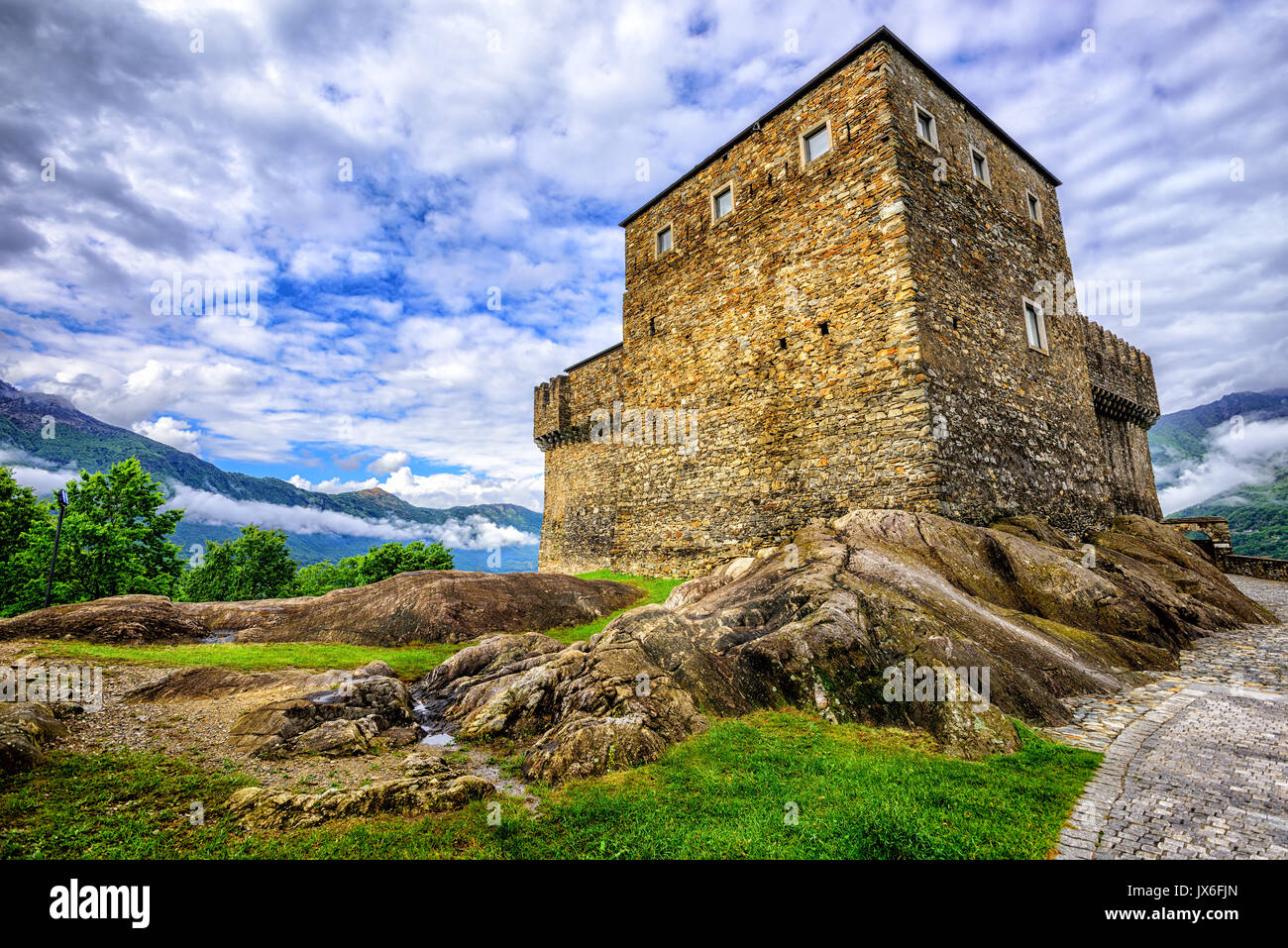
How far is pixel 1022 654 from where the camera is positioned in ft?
23.9

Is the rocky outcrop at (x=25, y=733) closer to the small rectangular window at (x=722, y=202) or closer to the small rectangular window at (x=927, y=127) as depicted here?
the small rectangular window at (x=722, y=202)

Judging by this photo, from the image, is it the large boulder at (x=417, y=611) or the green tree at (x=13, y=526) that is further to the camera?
the green tree at (x=13, y=526)

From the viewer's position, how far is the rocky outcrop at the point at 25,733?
4.74 metres

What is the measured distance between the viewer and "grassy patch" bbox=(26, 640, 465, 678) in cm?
936

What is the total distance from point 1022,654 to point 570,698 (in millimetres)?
6482

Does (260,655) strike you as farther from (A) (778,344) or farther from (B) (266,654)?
(A) (778,344)

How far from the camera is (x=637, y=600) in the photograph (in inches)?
615

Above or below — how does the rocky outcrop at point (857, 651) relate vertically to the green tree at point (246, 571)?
below

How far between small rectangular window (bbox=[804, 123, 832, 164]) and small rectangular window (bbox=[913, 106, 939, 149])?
240 centimetres

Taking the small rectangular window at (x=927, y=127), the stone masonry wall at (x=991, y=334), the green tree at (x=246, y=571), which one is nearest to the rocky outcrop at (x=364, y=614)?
the stone masonry wall at (x=991, y=334)

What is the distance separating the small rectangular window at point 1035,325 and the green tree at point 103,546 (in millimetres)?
39825

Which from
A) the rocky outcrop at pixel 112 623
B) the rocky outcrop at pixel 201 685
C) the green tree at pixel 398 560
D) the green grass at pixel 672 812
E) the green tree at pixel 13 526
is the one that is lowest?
the green grass at pixel 672 812

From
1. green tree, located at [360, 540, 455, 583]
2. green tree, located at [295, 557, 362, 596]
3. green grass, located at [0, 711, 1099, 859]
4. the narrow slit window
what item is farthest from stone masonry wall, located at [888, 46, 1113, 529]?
green tree, located at [295, 557, 362, 596]
